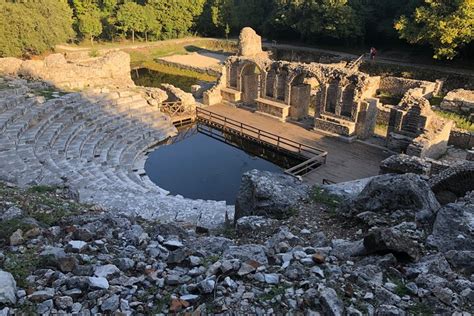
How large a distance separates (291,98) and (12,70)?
1561 cm

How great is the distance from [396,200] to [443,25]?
24105mm

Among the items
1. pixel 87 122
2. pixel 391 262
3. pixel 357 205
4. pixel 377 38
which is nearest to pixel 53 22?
pixel 87 122

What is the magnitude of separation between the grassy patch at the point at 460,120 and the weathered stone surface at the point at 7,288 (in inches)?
875

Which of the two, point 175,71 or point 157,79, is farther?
point 175,71

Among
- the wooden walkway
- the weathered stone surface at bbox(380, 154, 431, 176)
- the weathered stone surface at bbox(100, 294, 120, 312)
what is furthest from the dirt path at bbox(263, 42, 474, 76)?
the weathered stone surface at bbox(100, 294, 120, 312)

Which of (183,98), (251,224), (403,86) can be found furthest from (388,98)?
(251,224)

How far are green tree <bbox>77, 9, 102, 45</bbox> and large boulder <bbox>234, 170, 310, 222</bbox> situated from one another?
128 ft

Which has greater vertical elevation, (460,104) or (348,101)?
(348,101)

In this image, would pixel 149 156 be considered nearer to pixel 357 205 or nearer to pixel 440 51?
pixel 357 205

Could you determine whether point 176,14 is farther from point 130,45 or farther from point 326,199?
point 326,199

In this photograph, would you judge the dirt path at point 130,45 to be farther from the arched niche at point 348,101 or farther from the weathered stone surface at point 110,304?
the weathered stone surface at point 110,304

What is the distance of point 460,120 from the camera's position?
22.3 meters

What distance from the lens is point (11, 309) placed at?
401 cm

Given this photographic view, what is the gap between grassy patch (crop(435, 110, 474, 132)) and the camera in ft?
70.0
